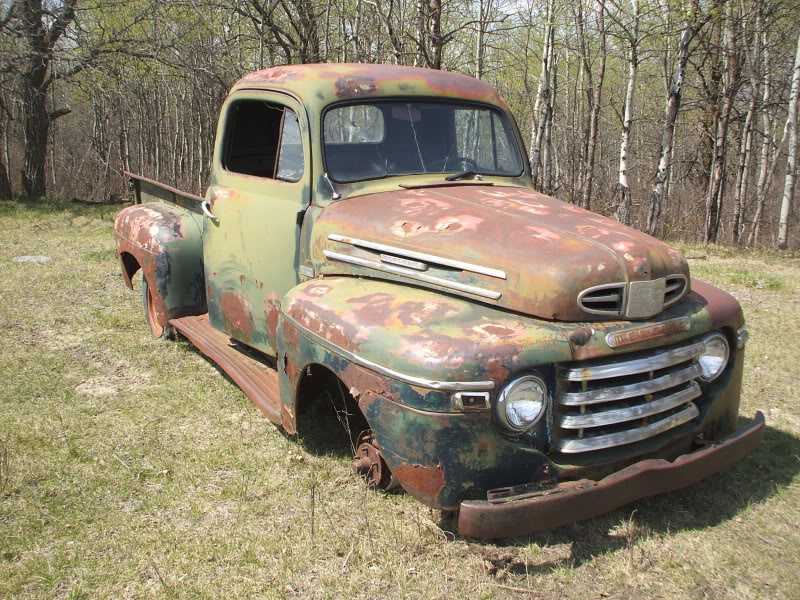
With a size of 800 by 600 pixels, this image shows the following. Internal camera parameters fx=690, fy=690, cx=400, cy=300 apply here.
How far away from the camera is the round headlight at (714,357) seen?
3084 mm

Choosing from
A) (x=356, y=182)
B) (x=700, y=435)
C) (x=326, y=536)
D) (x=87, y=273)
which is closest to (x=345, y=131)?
(x=356, y=182)

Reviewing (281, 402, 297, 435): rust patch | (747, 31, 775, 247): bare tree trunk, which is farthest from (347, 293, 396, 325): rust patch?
(747, 31, 775, 247): bare tree trunk

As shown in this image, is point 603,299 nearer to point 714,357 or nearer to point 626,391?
point 626,391

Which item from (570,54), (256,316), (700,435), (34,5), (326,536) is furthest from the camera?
(570,54)

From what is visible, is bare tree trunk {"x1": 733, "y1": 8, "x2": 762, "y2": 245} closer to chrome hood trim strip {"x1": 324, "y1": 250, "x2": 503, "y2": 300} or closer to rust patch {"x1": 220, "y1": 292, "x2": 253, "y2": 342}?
rust patch {"x1": 220, "y1": 292, "x2": 253, "y2": 342}

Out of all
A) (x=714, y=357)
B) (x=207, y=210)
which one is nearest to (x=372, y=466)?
(x=714, y=357)

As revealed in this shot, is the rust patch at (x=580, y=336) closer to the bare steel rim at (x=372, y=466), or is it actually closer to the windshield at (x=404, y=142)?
the bare steel rim at (x=372, y=466)

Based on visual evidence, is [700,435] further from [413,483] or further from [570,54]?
→ [570,54]

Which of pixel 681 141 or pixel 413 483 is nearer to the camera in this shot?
pixel 413 483

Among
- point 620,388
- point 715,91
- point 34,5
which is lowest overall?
point 620,388

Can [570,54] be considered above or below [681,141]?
above

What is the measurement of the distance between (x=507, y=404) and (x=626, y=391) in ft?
1.76

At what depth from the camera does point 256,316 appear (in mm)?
4062

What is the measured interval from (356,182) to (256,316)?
3.38ft
